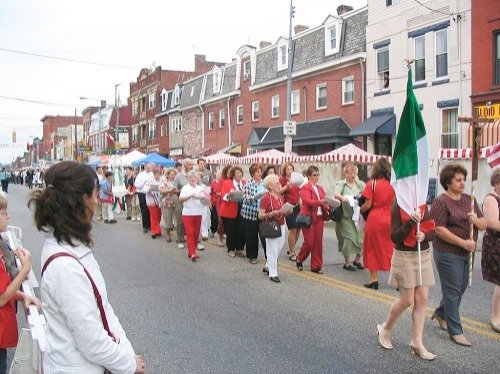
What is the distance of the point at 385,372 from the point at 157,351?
220 cm

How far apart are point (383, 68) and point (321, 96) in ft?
16.4

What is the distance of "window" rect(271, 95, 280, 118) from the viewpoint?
32750 mm

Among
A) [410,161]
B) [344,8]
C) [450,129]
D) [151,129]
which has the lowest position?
[410,161]

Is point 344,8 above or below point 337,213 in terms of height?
above

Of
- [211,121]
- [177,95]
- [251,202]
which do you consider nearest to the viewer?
[251,202]

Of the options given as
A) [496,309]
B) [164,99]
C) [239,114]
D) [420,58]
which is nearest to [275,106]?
[239,114]

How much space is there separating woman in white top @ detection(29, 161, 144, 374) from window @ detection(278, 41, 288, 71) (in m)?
30.1

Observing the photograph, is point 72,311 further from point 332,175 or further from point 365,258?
point 332,175

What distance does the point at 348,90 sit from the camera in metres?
26.8

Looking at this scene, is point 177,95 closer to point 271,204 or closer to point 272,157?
point 272,157

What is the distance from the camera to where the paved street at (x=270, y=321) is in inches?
198

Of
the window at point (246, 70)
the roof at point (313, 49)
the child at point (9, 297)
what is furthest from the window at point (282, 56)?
the child at point (9, 297)

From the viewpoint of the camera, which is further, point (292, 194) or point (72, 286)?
point (292, 194)

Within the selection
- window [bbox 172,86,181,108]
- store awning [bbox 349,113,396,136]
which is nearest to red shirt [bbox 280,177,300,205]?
store awning [bbox 349,113,396,136]
